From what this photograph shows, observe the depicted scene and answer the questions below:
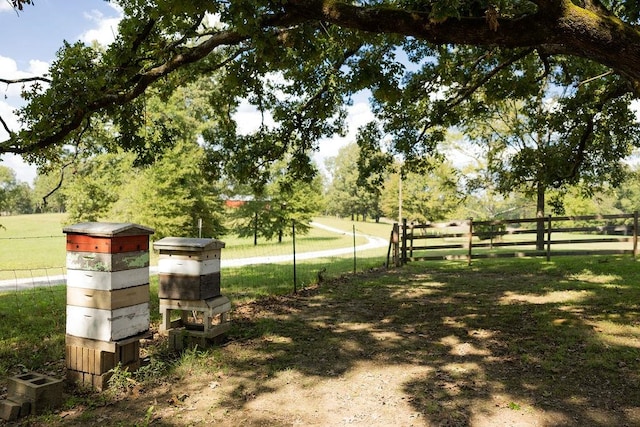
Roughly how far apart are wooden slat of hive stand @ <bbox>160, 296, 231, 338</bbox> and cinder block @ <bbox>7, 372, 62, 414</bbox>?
1904 mm

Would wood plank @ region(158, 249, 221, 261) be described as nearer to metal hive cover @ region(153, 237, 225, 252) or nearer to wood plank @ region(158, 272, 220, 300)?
metal hive cover @ region(153, 237, 225, 252)

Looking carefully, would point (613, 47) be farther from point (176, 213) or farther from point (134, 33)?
point (176, 213)

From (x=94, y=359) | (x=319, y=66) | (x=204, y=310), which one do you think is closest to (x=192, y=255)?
(x=204, y=310)

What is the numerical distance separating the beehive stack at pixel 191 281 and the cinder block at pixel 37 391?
1769 mm

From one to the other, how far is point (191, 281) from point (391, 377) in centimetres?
296

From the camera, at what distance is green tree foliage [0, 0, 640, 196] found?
15.4ft

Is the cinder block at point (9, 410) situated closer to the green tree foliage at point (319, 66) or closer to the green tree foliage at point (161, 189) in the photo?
the green tree foliage at point (319, 66)

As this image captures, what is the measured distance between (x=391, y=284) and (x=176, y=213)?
13.9 metres

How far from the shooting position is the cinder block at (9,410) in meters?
3.95

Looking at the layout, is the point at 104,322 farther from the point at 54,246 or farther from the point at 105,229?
the point at 54,246

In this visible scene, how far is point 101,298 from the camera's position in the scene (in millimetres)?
4570

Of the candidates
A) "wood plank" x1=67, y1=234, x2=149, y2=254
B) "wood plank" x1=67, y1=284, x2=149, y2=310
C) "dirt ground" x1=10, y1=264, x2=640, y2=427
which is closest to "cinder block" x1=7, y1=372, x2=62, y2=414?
"dirt ground" x1=10, y1=264, x2=640, y2=427

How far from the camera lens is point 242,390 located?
4.73 meters

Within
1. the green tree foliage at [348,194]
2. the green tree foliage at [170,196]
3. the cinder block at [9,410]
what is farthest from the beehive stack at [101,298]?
the green tree foliage at [348,194]
